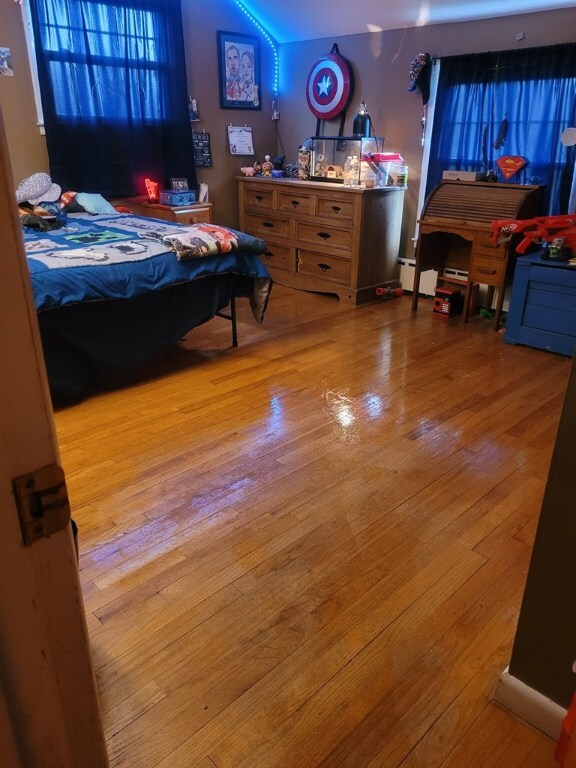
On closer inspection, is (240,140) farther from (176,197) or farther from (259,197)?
(176,197)

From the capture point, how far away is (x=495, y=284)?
12.7 feet

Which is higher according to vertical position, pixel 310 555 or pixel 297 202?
pixel 297 202

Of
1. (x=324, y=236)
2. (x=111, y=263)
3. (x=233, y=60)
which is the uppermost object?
(x=233, y=60)

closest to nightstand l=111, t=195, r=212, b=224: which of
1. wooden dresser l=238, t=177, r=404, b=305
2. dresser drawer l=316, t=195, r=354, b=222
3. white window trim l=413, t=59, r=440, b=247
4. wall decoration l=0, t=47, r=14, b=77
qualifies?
wooden dresser l=238, t=177, r=404, b=305

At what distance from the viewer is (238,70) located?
5098 mm

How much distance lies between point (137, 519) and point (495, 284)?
2904 mm

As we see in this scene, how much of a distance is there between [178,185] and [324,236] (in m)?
1.33

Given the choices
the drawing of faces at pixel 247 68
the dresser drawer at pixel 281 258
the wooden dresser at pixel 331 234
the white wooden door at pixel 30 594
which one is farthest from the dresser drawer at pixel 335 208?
the white wooden door at pixel 30 594

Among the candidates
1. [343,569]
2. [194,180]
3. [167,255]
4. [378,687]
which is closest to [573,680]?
[378,687]

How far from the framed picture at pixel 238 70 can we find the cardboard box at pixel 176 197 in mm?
1009

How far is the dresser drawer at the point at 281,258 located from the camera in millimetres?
4996

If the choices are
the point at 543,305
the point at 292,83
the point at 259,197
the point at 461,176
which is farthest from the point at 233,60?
the point at 543,305

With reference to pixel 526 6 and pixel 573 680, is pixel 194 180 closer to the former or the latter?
pixel 526 6

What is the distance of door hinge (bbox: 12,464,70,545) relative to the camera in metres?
0.53
